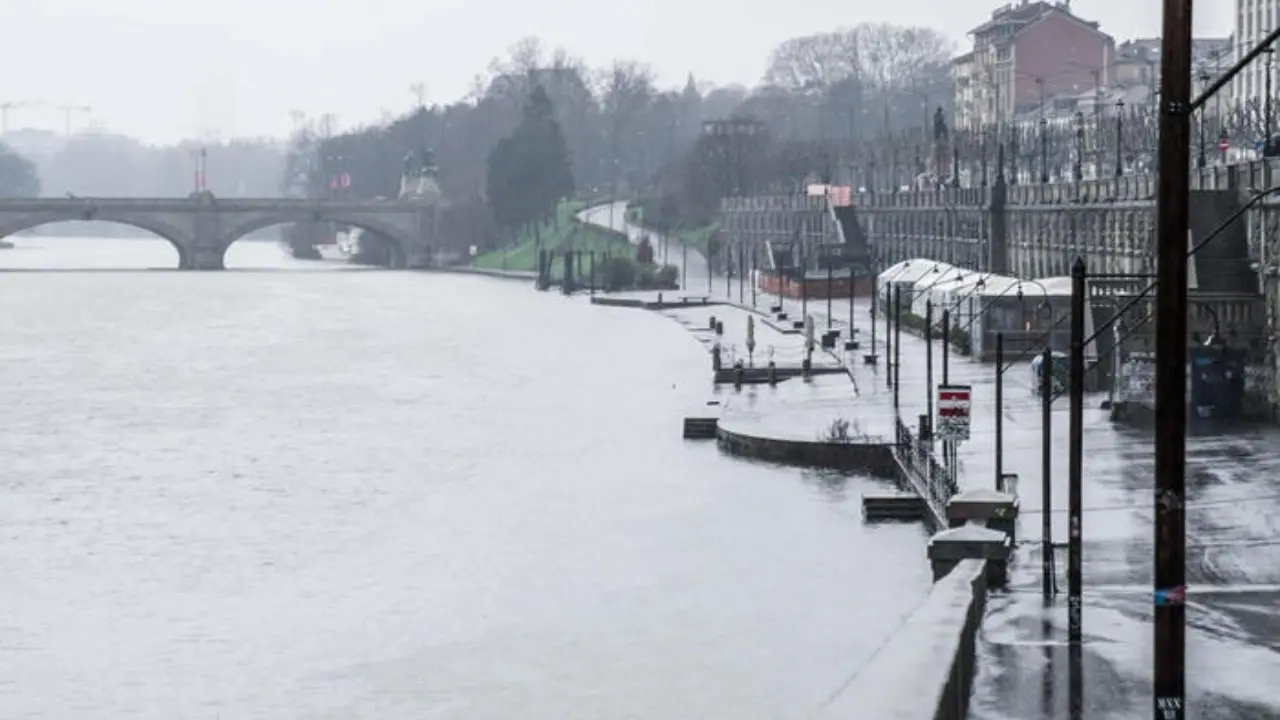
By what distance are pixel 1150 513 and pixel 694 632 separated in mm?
6799

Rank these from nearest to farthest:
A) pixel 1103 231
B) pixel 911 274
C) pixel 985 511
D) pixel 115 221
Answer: pixel 985 511, pixel 1103 231, pixel 911 274, pixel 115 221

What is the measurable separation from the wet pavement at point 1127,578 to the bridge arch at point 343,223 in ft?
421

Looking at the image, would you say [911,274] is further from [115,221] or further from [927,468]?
[115,221]

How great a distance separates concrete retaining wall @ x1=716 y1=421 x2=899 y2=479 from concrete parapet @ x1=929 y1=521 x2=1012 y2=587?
18373 mm

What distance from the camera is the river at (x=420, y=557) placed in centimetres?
3128

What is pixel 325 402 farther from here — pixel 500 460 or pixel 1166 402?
pixel 1166 402

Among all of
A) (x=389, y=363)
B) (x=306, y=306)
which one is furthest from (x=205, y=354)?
(x=306, y=306)

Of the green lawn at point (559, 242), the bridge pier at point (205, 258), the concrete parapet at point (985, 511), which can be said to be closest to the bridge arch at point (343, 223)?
the bridge pier at point (205, 258)

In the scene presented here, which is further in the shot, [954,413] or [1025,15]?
[1025,15]

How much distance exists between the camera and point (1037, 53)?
175m

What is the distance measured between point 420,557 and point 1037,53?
139198mm

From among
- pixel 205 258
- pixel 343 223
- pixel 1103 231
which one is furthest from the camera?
pixel 343 223

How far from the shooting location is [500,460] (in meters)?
57.4

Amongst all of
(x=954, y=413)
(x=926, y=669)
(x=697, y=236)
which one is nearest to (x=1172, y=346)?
(x=926, y=669)
